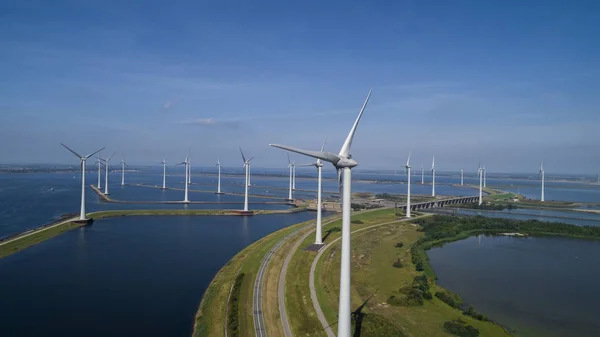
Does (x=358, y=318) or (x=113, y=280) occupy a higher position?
(x=358, y=318)

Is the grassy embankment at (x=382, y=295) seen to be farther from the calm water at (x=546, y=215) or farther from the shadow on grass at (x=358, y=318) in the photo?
the calm water at (x=546, y=215)

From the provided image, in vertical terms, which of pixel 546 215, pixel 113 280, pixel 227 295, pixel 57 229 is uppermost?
pixel 546 215

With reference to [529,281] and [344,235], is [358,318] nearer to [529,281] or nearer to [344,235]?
[344,235]

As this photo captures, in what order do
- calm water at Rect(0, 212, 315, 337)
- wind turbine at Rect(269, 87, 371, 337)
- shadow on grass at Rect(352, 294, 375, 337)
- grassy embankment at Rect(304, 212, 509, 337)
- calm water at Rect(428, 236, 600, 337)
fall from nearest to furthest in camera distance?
1. wind turbine at Rect(269, 87, 371, 337)
2. shadow on grass at Rect(352, 294, 375, 337)
3. grassy embankment at Rect(304, 212, 509, 337)
4. calm water at Rect(0, 212, 315, 337)
5. calm water at Rect(428, 236, 600, 337)

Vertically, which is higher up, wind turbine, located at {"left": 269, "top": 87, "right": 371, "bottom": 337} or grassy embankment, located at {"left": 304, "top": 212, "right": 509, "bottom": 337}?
wind turbine, located at {"left": 269, "top": 87, "right": 371, "bottom": 337}

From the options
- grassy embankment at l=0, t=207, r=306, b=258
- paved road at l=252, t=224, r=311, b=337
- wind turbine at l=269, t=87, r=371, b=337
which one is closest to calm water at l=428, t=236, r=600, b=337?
wind turbine at l=269, t=87, r=371, b=337

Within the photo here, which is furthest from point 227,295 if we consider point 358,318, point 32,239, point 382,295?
point 32,239

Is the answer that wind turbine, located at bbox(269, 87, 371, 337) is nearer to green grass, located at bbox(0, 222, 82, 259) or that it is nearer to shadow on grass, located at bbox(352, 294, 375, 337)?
shadow on grass, located at bbox(352, 294, 375, 337)
